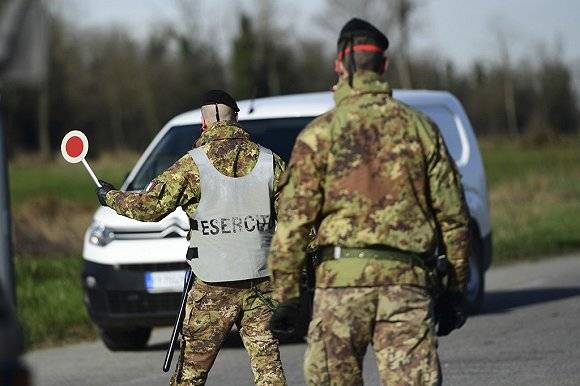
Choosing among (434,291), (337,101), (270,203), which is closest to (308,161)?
(337,101)

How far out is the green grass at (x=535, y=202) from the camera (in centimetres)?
2430

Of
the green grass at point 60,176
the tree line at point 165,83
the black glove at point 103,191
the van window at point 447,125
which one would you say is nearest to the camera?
the black glove at point 103,191

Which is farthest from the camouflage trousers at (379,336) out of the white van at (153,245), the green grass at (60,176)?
the green grass at (60,176)

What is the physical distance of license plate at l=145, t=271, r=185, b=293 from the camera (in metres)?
11.9

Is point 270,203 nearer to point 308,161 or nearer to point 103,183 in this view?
point 103,183

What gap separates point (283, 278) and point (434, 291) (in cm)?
58

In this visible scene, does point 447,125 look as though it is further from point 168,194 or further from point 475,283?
point 168,194

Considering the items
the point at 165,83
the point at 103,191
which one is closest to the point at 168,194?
the point at 103,191

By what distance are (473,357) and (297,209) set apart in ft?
19.3

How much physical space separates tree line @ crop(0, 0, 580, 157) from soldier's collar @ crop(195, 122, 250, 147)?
193 feet

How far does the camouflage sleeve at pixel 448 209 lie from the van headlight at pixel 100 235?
6.80 m

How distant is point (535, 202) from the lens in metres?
36.2

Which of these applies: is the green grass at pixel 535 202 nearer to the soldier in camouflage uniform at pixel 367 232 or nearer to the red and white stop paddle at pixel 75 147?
the red and white stop paddle at pixel 75 147

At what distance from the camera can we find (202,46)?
253 ft
